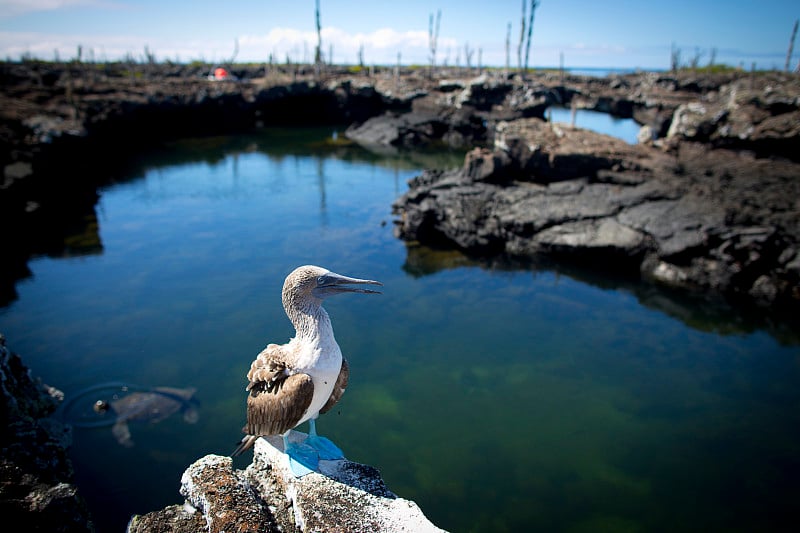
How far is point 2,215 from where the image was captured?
13633 mm

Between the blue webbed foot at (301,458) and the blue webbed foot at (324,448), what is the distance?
0.20 feet

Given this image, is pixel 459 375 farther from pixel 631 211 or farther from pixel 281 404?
pixel 631 211

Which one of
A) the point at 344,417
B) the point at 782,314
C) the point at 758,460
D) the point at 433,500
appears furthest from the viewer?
the point at 782,314

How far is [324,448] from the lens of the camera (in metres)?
3.92

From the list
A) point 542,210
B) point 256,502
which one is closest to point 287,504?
point 256,502

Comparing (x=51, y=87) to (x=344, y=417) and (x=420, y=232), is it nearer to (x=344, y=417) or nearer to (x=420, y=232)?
(x=420, y=232)

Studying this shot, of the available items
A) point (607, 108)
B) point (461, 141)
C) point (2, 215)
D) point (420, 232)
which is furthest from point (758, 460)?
point (607, 108)

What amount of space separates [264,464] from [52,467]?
3.16 meters

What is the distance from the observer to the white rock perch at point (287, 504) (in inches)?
130

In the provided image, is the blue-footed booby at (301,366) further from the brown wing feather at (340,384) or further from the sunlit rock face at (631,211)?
the sunlit rock face at (631,211)

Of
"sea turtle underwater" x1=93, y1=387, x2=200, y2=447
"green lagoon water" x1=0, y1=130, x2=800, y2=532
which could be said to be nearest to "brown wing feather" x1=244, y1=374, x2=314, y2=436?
"green lagoon water" x1=0, y1=130, x2=800, y2=532

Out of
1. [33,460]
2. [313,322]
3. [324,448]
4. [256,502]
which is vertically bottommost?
[33,460]

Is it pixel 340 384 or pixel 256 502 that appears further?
pixel 340 384

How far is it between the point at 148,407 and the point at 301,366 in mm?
5345
